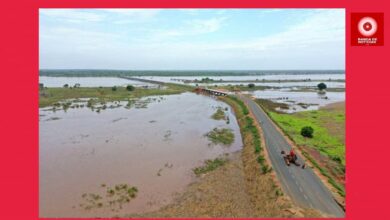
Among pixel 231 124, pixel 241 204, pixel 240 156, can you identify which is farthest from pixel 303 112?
pixel 241 204

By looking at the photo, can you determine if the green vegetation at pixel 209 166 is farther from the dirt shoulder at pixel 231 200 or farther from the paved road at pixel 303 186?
the paved road at pixel 303 186

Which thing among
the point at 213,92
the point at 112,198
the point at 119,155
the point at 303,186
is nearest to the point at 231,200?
the point at 303,186

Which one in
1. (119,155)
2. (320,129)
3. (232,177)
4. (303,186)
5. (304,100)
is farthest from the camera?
(304,100)

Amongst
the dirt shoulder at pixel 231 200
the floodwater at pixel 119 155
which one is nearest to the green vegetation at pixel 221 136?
the floodwater at pixel 119 155

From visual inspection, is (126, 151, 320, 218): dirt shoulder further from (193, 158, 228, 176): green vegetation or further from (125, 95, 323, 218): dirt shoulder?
(193, 158, 228, 176): green vegetation

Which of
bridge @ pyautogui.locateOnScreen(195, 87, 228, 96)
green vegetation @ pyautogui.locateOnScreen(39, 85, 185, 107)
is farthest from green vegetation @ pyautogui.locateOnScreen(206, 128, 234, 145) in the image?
bridge @ pyautogui.locateOnScreen(195, 87, 228, 96)

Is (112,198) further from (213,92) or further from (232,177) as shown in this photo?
(213,92)

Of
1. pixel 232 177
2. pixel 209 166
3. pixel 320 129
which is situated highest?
pixel 320 129
